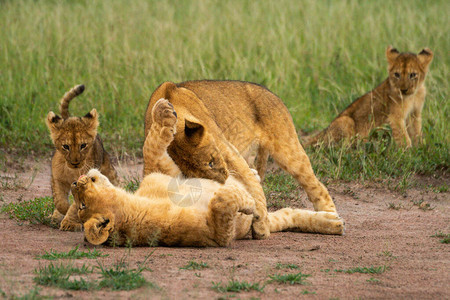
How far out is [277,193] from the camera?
632 cm

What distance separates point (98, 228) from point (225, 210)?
76 cm

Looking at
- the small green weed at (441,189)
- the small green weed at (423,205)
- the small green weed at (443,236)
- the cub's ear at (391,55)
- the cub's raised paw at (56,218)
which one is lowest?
the small green weed at (441,189)

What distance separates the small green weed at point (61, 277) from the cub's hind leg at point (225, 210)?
93 cm

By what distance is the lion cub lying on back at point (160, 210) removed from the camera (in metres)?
3.96

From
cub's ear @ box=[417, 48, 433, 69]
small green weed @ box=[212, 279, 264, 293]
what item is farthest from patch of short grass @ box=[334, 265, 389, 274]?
cub's ear @ box=[417, 48, 433, 69]

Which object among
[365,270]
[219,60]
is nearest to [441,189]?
[365,270]

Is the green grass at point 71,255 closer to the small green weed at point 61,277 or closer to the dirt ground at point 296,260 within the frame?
the dirt ground at point 296,260

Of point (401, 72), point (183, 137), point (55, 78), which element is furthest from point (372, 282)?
point (55, 78)

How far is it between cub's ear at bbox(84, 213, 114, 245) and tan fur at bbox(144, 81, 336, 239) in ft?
2.30

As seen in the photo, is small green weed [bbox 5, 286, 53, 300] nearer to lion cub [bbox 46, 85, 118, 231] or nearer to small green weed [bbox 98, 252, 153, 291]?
small green weed [bbox 98, 252, 153, 291]

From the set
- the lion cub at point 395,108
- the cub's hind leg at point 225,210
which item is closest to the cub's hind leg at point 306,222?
the cub's hind leg at point 225,210

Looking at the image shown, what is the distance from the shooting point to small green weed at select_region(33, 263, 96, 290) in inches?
123

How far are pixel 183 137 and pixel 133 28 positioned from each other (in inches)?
298

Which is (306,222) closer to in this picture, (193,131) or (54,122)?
(193,131)
